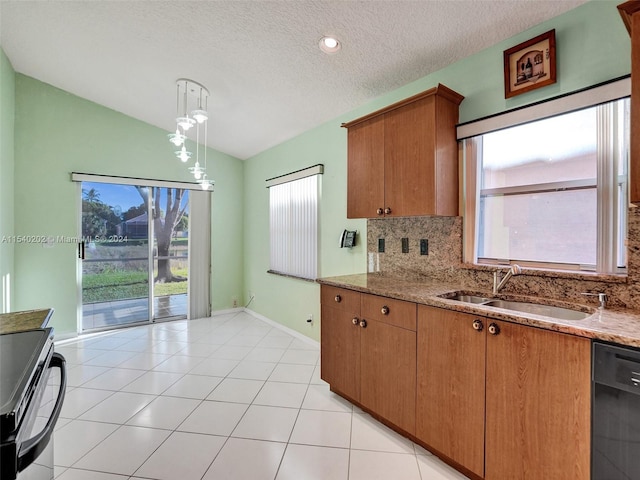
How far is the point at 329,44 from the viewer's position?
220 cm

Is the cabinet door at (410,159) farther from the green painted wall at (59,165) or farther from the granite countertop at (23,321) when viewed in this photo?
the green painted wall at (59,165)

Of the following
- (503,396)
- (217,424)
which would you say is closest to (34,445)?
(217,424)

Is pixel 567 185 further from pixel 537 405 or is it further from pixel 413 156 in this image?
pixel 537 405

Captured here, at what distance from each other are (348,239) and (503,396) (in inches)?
73.0

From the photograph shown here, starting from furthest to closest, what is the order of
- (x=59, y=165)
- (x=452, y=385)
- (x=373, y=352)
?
(x=59, y=165), (x=373, y=352), (x=452, y=385)

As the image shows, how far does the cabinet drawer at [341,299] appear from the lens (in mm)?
2213

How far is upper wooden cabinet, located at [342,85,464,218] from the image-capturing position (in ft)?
6.79

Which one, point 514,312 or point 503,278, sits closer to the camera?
point 514,312

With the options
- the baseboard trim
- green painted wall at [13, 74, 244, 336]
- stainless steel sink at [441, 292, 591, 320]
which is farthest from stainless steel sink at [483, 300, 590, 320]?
green painted wall at [13, 74, 244, 336]

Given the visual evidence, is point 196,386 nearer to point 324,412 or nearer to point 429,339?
point 324,412

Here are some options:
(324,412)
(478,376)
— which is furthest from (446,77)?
(324,412)

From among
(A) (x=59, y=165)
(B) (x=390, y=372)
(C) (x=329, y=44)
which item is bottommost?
(B) (x=390, y=372)

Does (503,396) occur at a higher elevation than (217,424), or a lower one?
higher

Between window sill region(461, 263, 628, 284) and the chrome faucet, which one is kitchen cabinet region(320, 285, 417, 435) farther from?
window sill region(461, 263, 628, 284)
